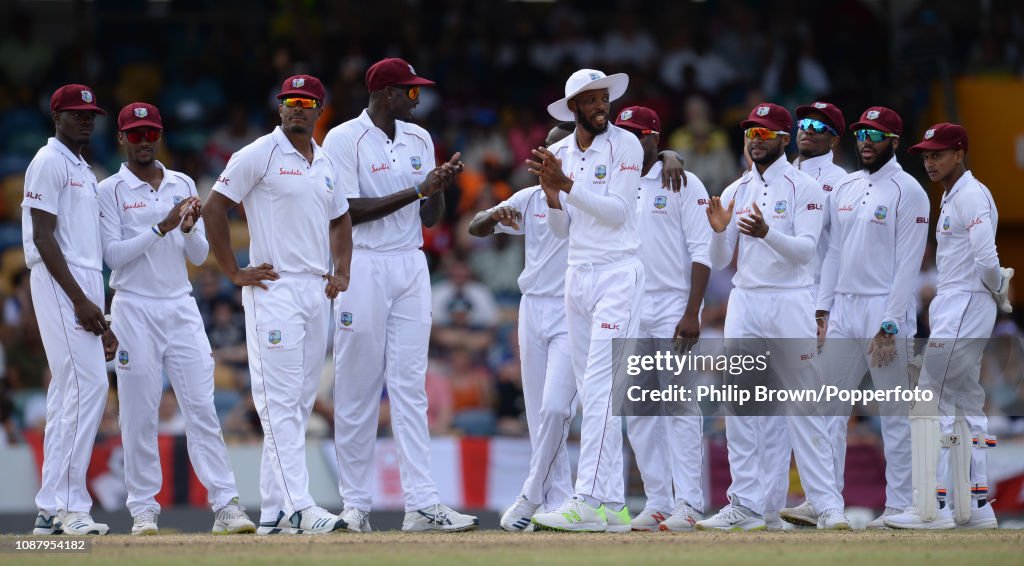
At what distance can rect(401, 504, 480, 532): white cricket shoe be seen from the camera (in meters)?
8.96

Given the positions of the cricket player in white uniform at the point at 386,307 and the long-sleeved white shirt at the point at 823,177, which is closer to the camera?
the cricket player in white uniform at the point at 386,307

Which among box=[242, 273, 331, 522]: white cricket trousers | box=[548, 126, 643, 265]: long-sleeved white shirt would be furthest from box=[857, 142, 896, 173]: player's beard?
box=[242, 273, 331, 522]: white cricket trousers

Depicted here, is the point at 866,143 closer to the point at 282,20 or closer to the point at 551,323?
the point at 551,323

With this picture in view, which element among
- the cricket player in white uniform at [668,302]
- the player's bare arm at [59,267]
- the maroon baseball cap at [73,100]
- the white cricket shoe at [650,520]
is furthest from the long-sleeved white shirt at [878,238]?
the maroon baseball cap at [73,100]

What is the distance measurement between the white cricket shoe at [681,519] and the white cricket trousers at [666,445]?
43 mm

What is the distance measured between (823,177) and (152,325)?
4.66 metres

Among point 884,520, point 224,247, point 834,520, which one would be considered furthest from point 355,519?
point 884,520

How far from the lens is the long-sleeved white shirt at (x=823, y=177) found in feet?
33.6

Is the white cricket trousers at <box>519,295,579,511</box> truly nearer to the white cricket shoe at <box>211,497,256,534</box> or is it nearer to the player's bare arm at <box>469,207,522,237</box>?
the player's bare arm at <box>469,207,522,237</box>

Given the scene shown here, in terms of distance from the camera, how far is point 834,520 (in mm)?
9156

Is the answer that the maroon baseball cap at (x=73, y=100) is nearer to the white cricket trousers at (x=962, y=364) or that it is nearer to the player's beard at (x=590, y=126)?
the player's beard at (x=590, y=126)

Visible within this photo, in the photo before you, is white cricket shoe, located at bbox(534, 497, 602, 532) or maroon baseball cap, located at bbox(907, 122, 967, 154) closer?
white cricket shoe, located at bbox(534, 497, 602, 532)

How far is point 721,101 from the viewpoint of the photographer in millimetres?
18156

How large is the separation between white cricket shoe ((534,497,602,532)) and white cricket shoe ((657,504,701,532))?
942 millimetres
